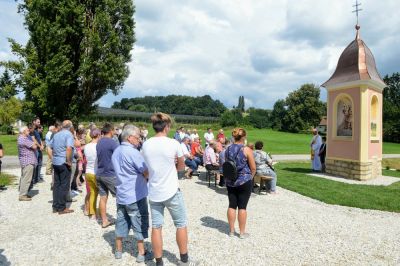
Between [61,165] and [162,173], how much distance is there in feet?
11.7

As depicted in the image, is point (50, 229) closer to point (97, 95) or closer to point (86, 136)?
point (86, 136)

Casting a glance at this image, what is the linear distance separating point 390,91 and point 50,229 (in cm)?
8224

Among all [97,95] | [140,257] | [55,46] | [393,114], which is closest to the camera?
[140,257]

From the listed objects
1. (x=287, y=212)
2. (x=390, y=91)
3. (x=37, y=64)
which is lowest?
(x=287, y=212)

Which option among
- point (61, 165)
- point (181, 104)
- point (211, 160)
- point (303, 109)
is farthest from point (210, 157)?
point (181, 104)

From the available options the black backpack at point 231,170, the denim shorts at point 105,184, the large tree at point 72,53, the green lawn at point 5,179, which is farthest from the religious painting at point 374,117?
the large tree at point 72,53

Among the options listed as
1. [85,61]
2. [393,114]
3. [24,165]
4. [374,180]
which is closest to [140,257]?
[24,165]

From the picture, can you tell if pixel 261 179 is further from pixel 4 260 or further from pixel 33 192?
pixel 4 260

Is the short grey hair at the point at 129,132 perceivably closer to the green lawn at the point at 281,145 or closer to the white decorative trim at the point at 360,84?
the white decorative trim at the point at 360,84

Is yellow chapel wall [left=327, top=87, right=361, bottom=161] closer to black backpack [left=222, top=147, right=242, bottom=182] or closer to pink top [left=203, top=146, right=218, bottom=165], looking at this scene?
pink top [left=203, top=146, right=218, bottom=165]

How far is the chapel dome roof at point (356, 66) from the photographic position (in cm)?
1240

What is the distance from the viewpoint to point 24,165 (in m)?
7.88

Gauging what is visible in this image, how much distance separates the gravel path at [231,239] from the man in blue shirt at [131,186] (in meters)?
0.49

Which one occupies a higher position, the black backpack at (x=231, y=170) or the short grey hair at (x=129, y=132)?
the short grey hair at (x=129, y=132)
